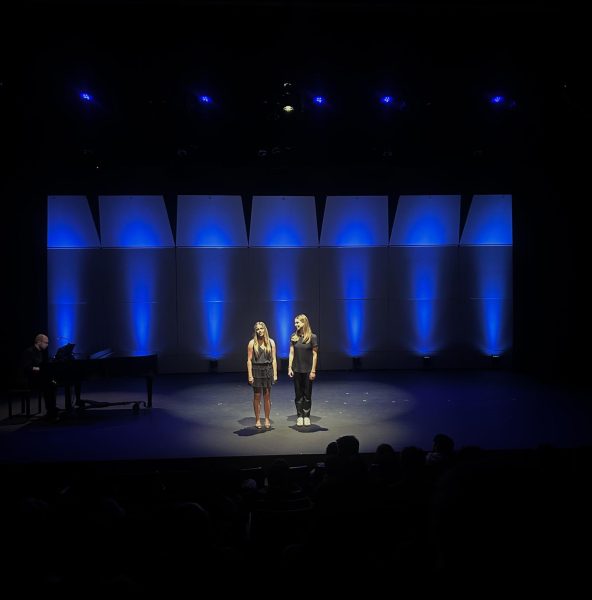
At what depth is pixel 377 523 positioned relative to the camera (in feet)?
8.78

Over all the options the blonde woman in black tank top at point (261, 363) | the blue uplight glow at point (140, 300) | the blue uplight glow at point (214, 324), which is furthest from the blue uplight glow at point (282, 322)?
the blonde woman in black tank top at point (261, 363)

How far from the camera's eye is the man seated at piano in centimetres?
854

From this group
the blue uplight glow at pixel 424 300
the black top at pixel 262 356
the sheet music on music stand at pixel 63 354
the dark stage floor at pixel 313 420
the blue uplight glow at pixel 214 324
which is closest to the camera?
the dark stage floor at pixel 313 420

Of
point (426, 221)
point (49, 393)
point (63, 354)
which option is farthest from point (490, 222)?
point (49, 393)

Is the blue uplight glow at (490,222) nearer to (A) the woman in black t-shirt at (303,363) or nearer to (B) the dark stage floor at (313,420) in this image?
(B) the dark stage floor at (313,420)

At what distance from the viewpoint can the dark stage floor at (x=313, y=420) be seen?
281 inches

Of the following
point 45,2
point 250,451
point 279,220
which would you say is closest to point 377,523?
point 250,451

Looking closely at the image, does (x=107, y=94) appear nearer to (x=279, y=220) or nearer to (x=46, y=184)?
(x=46, y=184)

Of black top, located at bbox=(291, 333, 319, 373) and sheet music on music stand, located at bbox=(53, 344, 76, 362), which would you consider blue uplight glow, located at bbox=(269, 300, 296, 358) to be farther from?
sheet music on music stand, located at bbox=(53, 344, 76, 362)

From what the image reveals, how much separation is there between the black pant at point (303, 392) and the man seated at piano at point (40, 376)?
3842 mm

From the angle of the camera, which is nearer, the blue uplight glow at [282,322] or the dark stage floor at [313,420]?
the dark stage floor at [313,420]

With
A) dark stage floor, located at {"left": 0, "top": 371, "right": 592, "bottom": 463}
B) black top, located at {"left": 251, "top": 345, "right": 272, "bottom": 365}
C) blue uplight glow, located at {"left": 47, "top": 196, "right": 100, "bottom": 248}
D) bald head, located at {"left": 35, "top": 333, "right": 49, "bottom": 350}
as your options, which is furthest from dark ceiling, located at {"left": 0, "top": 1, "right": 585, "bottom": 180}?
dark stage floor, located at {"left": 0, "top": 371, "right": 592, "bottom": 463}

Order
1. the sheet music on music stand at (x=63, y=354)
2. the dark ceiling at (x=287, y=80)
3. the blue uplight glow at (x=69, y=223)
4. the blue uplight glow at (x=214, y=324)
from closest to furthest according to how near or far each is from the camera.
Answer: the dark ceiling at (x=287, y=80), the sheet music on music stand at (x=63, y=354), the blue uplight glow at (x=69, y=223), the blue uplight glow at (x=214, y=324)

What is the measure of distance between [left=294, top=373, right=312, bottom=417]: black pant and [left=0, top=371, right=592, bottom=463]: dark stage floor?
1.02 feet
